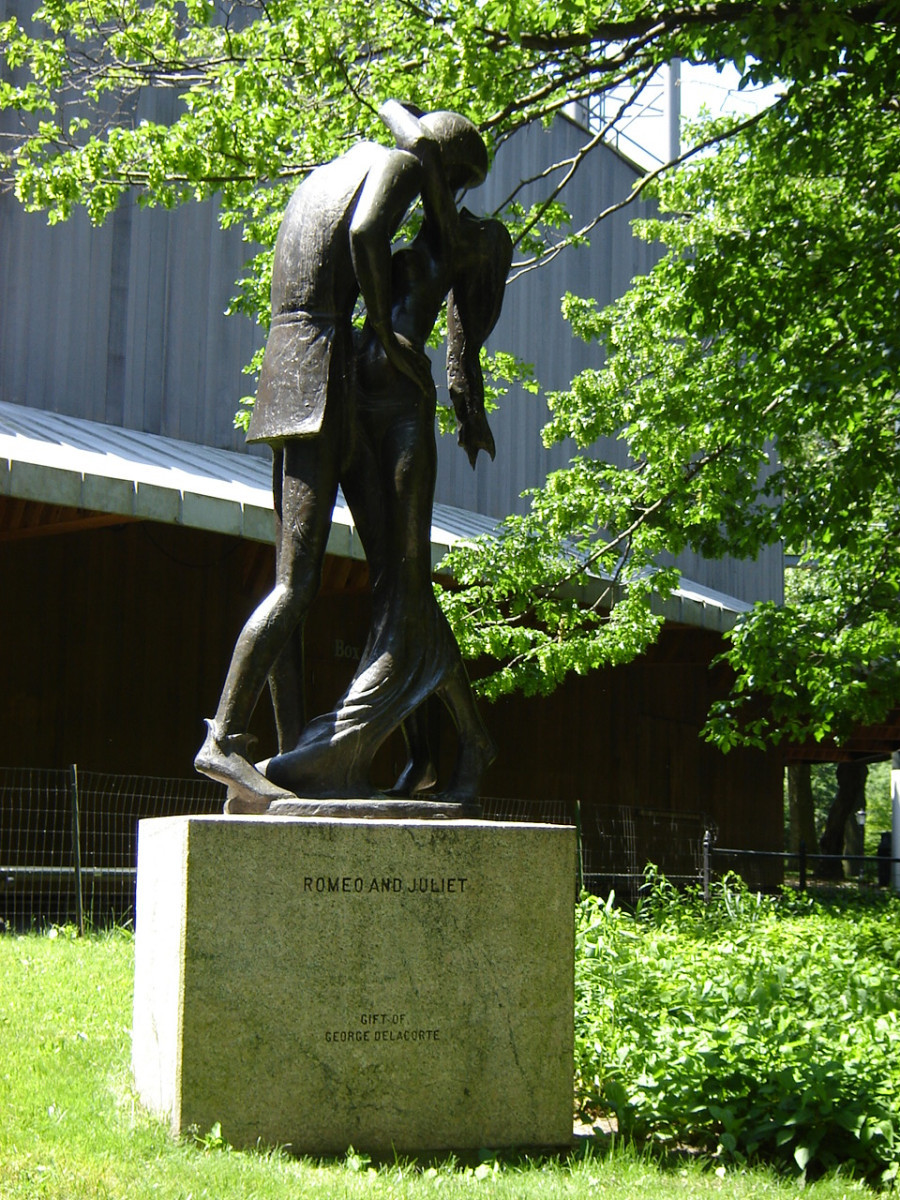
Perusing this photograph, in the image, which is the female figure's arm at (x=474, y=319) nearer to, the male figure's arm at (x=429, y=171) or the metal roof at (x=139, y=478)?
the male figure's arm at (x=429, y=171)

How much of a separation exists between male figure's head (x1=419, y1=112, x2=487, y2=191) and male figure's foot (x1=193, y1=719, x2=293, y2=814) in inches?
108

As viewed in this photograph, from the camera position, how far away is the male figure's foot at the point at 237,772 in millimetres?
5723

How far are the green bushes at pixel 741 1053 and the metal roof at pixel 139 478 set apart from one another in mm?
5076

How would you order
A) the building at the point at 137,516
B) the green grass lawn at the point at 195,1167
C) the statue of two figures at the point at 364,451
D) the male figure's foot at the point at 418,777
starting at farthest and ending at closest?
the building at the point at 137,516
the male figure's foot at the point at 418,777
the statue of two figures at the point at 364,451
the green grass lawn at the point at 195,1167

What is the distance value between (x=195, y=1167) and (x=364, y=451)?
304 centimetres

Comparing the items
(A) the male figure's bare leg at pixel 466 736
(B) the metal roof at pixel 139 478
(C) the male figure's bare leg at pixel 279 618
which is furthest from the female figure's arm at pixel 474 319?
(B) the metal roof at pixel 139 478

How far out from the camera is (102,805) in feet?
53.8

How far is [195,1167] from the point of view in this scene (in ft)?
16.0

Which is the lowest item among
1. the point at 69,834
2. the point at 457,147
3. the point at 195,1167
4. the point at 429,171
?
the point at 195,1167

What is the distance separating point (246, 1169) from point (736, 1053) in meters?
2.41

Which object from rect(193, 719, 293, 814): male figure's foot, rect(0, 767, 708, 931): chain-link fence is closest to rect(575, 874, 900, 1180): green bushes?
rect(193, 719, 293, 814): male figure's foot

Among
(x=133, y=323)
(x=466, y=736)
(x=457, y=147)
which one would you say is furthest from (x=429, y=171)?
(x=133, y=323)

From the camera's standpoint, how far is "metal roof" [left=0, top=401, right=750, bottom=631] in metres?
13.0

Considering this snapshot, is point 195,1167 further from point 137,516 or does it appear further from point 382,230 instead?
point 137,516
